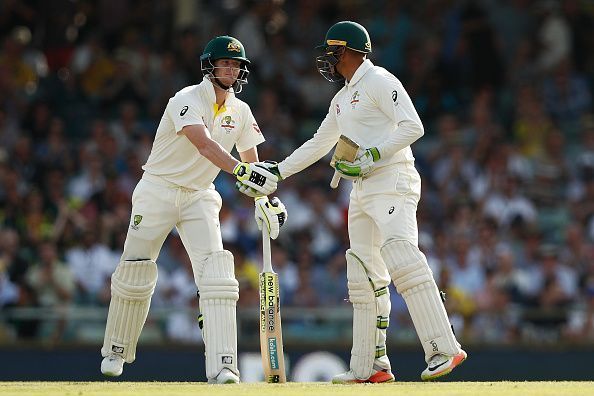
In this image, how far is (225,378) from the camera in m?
8.28

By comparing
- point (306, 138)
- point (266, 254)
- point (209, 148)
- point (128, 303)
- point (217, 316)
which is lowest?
point (217, 316)

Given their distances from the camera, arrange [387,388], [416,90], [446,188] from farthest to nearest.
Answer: [416,90], [446,188], [387,388]

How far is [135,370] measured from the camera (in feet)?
39.9

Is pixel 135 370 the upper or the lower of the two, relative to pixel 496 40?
lower

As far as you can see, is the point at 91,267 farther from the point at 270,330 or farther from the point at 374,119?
the point at 374,119

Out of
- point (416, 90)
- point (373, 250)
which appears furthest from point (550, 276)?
point (373, 250)

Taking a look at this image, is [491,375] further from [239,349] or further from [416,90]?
[416,90]

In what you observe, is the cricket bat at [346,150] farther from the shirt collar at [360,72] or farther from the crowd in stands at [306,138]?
the crowd in stands at [306,138]

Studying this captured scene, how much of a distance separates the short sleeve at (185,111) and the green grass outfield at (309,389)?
5.24 ft

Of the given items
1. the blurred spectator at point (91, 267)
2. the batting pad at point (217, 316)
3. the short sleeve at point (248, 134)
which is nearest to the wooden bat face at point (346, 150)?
the short sleeve at point (248, 134)

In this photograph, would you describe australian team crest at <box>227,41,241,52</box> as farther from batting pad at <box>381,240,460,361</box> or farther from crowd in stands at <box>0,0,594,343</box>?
crowd in stands at <box>0,0,594,343</box>

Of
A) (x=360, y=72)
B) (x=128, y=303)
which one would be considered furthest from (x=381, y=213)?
(x=128, y=303)

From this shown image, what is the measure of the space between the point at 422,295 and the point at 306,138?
21.7 feet

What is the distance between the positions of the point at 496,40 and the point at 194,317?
5.27 metres
